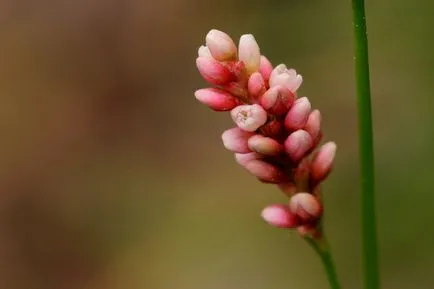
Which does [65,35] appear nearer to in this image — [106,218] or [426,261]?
[106,218]

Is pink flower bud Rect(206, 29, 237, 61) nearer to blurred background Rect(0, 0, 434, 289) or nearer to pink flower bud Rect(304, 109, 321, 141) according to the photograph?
pink flower bud Rect(304, 109, 321, 141)

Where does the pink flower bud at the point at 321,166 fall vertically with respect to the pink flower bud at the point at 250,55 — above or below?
below

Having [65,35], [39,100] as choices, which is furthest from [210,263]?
[65,35]

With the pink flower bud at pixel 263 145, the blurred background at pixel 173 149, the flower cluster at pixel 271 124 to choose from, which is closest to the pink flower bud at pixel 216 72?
the flower cluster at pixel 271 124

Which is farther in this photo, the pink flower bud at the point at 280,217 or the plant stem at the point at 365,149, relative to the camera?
the pink flower bud at the point at 280,217

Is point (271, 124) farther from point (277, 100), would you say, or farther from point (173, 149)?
point (173, 149)

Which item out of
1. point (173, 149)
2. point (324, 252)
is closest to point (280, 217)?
point (324, 252)

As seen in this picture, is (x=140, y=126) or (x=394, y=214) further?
(x=140, y=126)

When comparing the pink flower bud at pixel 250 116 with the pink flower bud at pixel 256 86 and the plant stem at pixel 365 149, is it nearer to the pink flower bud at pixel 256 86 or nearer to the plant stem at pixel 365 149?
the pink flower bud at pixel 256 86
